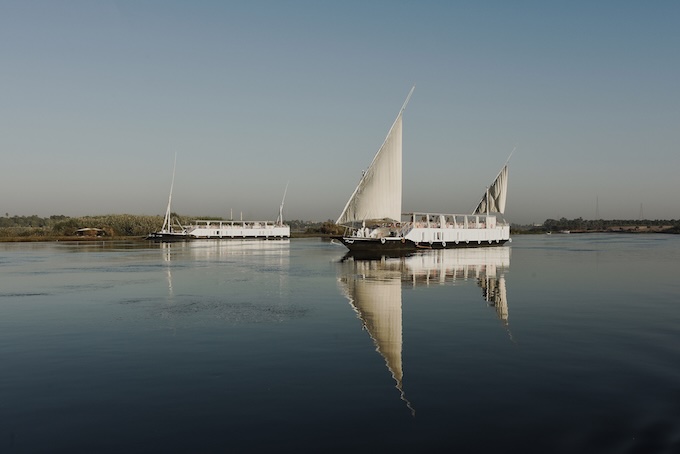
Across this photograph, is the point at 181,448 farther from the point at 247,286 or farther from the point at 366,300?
the point at 247,286

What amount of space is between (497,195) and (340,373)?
13000 centimetres

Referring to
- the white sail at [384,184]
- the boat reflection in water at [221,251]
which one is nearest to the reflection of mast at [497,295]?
the white sail at [384,184]

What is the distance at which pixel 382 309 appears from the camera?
29.8 meters

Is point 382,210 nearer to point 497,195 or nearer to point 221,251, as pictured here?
point 221,251

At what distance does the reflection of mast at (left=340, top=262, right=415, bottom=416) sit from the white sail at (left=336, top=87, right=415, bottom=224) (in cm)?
2831

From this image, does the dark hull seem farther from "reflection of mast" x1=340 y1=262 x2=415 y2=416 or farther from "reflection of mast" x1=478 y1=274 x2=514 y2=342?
"reflection of mast" x1=478 y1=274 x2=514 y2=342

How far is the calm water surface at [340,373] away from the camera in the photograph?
458 inches

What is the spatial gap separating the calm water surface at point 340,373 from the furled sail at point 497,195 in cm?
10737

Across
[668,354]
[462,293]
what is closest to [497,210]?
[462,293]

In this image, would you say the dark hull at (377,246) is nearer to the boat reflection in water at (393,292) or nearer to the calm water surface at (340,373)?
the boat reflection in water at (393,292)

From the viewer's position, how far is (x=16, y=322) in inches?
1030

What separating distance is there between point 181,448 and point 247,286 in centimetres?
3165

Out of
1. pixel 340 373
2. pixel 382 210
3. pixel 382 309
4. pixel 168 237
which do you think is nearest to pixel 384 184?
pixel 382 210

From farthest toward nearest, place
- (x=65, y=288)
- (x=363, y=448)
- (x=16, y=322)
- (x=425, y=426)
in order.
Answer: (x=65, y=288) → (x=16, y=322) → (x=425, y=426) → (x=363, y=448)
